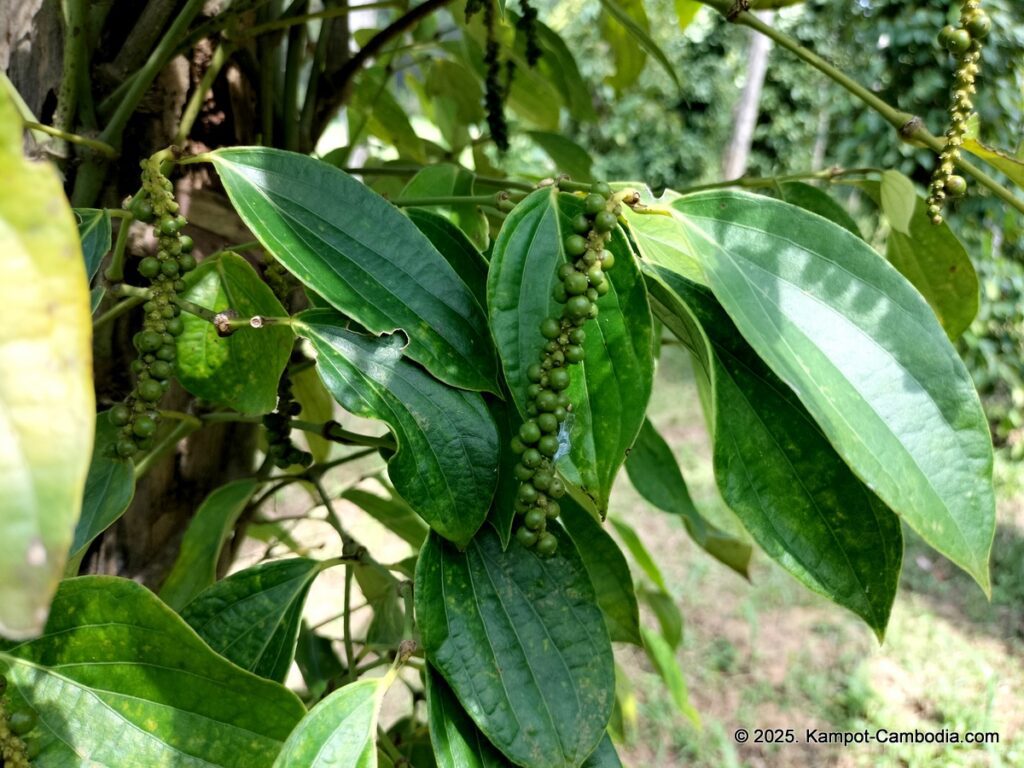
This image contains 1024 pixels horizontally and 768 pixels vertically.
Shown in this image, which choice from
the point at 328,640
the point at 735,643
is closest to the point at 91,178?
the point at 328,640

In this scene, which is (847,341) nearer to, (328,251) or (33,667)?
(328,251)

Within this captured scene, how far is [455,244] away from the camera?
1.55 ft

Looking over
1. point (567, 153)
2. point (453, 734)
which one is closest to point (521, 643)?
point (453, 734)

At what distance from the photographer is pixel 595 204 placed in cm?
37

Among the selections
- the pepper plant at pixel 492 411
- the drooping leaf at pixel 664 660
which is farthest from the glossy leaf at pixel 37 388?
the drooping leaf at pixel 664 660

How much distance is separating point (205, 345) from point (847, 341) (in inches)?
13.8

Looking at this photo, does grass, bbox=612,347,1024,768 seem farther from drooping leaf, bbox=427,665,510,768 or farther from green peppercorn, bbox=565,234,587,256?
green peppercorn, bbox=565,234,587,256

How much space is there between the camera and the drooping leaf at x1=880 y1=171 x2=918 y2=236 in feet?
1.79

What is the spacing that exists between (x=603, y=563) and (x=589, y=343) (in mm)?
181

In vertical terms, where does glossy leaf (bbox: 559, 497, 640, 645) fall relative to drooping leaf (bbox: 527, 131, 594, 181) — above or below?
below

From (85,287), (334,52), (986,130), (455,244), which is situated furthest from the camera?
(986,130)

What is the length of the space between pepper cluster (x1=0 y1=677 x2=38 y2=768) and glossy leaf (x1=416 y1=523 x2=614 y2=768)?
0.56ft

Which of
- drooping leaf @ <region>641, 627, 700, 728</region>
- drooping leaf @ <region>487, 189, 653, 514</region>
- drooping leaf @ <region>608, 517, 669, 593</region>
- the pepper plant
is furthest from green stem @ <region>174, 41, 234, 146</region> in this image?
drooping leaf @ <region>641, 627, 700, 728</region>

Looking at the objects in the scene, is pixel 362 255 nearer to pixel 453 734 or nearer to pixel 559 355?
Result: pixel 559 355
